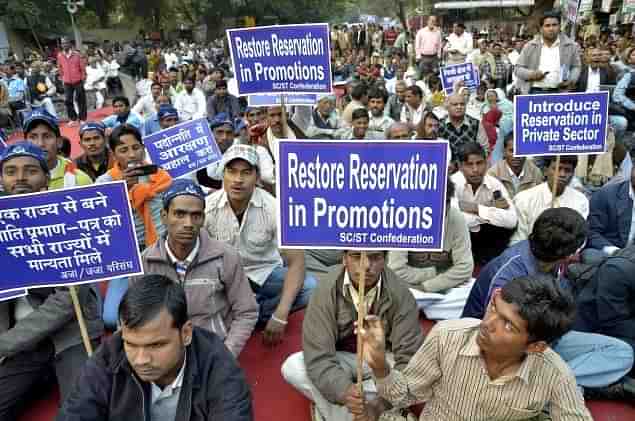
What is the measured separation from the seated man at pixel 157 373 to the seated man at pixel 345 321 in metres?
0.61

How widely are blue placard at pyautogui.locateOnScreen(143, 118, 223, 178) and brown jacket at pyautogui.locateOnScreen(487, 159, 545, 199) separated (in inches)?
101

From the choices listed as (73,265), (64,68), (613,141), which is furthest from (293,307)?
(64,68)

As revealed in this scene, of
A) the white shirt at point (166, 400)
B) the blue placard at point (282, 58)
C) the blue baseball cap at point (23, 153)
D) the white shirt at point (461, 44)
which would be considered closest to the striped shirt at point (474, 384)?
the white shirt at point (166, 400)

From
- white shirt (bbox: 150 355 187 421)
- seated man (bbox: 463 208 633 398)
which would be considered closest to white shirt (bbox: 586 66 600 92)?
seated man (bbox: 463 208 633 398)

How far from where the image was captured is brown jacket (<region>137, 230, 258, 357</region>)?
286 cm

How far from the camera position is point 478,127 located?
5.91 meters

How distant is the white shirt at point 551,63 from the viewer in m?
6.01

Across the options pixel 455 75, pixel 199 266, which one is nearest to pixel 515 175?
pixel 455 75

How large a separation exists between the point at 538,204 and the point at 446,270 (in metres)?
0.98

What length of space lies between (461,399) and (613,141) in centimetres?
428

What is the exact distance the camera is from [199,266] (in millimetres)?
2877

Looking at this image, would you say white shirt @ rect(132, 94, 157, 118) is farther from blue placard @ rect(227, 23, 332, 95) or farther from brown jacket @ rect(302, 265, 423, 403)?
brown jacket @ rect(302, 265, 423, 403)

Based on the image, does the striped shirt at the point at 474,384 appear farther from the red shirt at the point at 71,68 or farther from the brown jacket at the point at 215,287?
the red shirt at the point at 71,68

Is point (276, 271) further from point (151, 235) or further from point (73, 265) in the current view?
point (73, 265)
